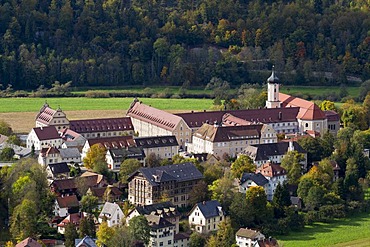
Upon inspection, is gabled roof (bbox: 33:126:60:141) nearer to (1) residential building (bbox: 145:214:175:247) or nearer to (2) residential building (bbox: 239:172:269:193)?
(2) residential building (bbox: 239:172:269:193)

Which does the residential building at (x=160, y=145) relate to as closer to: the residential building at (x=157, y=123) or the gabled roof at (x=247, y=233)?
the residential building at (x=157, y=123)

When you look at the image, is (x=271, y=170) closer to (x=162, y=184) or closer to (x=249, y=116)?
(x=162, y=184)

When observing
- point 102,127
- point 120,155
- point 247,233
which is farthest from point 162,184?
point 102,127

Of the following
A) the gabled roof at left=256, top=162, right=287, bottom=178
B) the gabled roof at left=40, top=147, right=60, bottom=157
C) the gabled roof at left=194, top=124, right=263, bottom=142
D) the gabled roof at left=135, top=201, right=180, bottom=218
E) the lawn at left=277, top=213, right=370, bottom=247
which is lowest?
the lawn at left=277, top=213, right=370, bottom=247

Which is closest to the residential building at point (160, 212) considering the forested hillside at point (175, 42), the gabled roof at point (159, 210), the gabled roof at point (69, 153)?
the gabled roof at point (159, 210)

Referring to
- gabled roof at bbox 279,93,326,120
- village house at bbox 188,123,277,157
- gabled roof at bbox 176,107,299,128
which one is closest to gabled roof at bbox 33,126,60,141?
gabled roof at bbox 176,107,299,128

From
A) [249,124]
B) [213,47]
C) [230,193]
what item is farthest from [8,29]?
[230,193]
